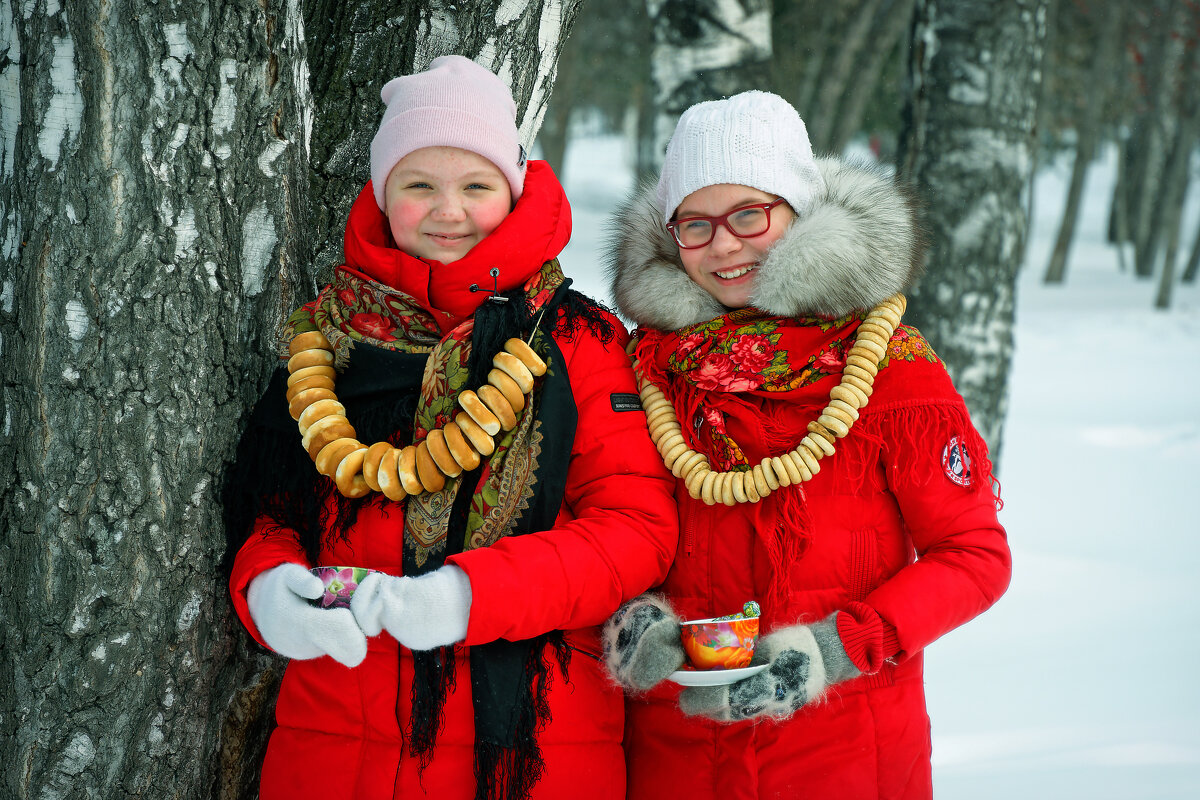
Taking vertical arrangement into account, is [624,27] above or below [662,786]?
above

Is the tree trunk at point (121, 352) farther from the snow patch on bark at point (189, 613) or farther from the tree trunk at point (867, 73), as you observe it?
the tree trunk at point (867, 73)

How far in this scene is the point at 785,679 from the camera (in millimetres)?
1976

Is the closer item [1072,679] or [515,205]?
[515,205]

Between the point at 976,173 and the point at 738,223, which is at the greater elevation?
the point at 976,173

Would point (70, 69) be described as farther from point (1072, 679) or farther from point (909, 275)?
point (1072, 679)

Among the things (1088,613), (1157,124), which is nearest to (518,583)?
(1088,613)

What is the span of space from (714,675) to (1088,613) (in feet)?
12.2

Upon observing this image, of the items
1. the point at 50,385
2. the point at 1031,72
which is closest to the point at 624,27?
the point at 1031,72

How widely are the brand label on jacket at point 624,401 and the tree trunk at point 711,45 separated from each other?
3997 mm

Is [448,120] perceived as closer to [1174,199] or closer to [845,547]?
[845,547]

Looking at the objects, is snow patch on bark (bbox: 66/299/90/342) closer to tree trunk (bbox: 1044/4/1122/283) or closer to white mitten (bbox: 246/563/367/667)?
white mitten (bbox: 246/563/367/667)

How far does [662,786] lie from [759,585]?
509mm

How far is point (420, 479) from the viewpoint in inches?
80.4

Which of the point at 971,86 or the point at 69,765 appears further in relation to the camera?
the point at 971,86
